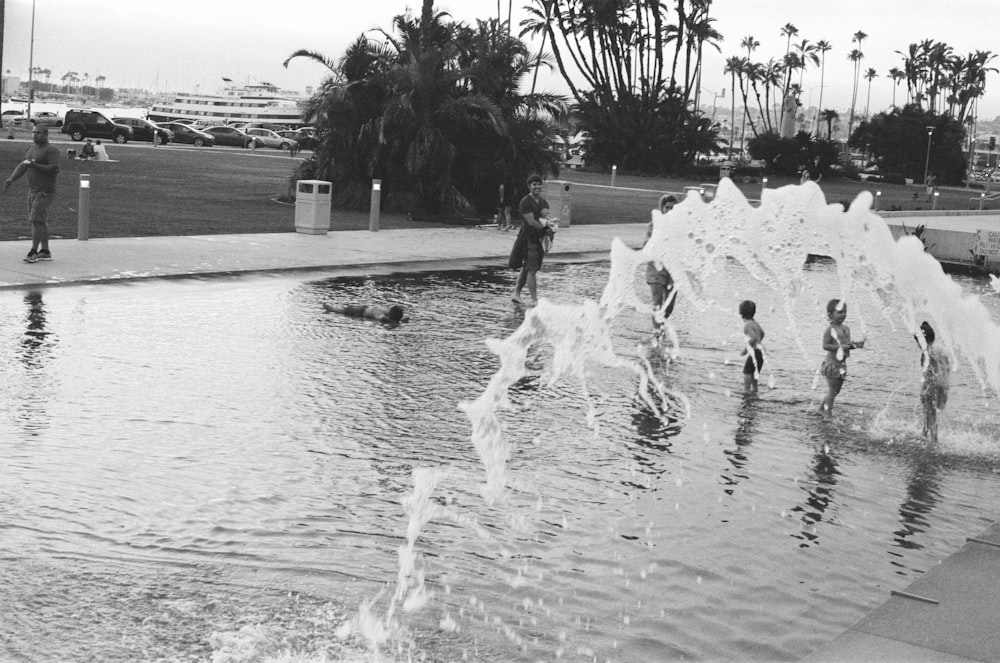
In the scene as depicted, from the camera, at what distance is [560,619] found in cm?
610

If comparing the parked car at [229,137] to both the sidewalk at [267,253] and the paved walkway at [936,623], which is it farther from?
the paved walkway at [936,623]

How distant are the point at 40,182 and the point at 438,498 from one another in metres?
11.6

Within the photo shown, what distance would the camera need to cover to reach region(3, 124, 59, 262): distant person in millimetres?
17156

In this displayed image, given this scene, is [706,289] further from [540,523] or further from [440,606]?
[440,606]

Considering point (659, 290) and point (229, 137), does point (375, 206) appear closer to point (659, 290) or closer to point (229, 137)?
point (659, 290)

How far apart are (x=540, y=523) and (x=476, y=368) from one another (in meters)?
4.83

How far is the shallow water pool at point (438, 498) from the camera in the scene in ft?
19.5

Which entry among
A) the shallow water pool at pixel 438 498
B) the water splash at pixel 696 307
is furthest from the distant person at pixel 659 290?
the shallow water pool at pixel 438 498

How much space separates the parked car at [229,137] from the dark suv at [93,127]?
11307mm

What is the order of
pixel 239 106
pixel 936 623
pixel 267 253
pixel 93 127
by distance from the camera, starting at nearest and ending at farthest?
1. pixel 936 623
2. pixel 267 253
3. pixel 93 127
4. pixel 239 106

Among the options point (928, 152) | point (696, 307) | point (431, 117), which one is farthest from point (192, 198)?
point (928, 152)

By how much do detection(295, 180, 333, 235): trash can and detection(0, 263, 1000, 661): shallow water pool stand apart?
33.3ft

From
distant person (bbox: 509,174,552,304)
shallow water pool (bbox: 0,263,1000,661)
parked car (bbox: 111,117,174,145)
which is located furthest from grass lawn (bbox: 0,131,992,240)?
shallow water pool (bbox: 0,263,1000,661)

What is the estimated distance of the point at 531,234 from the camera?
53.7 feet
